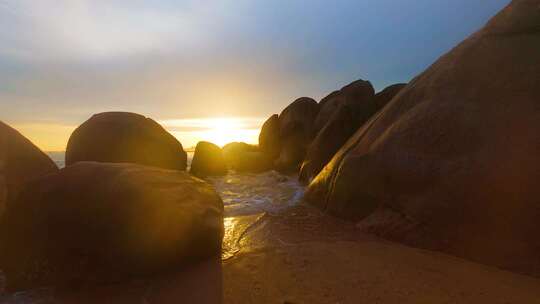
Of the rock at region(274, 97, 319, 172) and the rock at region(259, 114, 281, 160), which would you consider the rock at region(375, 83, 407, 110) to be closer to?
the rock at region(274, 97, 319, 172)

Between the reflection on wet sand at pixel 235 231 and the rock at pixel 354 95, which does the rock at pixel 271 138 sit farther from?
the reflection on wet sand at pixel 235 231

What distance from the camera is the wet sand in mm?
2021

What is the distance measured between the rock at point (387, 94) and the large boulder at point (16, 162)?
9.23 meters

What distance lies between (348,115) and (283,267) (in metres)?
6.06

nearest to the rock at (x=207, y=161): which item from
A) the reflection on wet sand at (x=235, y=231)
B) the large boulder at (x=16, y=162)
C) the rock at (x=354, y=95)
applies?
the rock at (x=354, y=95)

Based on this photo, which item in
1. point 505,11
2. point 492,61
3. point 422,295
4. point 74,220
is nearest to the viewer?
point 422,295

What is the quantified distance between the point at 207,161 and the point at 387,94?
7922 mm

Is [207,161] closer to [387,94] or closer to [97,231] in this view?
[387,94]

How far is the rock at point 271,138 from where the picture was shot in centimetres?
1490

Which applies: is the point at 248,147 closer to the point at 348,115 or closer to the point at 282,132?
the point at 282,132

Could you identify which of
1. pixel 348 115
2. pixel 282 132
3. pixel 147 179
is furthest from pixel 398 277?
pixel 282 132

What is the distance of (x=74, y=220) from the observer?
255 cm

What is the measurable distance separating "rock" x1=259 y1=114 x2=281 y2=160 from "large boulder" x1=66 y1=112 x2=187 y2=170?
6.84 meters

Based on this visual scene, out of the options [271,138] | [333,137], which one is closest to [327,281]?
[333,137]
